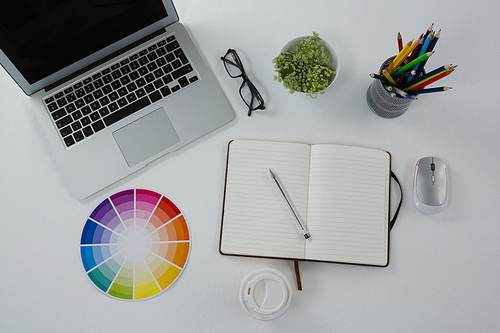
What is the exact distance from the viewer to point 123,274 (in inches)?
32.3

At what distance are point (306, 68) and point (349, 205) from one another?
0.33 metres

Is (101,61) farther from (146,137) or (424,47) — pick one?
(424,47)

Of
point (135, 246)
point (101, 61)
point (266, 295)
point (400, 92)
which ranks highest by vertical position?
point (101, 61)

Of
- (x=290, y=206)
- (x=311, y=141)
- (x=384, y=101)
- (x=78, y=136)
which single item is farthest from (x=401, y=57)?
(x=78, y=136)

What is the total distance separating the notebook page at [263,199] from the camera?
2.67ft

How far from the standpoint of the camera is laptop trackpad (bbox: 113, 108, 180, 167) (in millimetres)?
858

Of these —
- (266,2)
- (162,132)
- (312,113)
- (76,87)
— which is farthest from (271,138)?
(76,87)

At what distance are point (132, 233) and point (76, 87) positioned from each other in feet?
1.25

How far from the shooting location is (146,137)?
863 mm

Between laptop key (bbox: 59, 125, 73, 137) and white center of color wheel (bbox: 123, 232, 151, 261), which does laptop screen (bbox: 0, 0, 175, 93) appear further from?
white center of color wheel (bbox: 123, 232, 151, 261)

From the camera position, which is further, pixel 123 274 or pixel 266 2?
pixel 266 2

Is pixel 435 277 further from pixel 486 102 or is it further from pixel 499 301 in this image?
pixel 486 102

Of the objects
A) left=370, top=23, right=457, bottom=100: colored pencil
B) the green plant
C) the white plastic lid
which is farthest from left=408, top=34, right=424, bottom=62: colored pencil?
the white plastic lid

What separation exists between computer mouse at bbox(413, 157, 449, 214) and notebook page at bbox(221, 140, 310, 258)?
26cm
